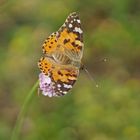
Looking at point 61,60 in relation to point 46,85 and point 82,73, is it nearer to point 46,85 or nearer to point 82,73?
point 46,85

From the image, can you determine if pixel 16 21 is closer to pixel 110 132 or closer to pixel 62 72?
pixel 110 132

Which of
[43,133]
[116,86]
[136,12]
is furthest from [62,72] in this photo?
[136,12]

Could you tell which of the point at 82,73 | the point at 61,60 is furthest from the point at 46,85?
Result: the point at 82,73

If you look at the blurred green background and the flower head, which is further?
the blurred green background

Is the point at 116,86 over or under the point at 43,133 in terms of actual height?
over

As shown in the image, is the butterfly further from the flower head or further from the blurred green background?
the blurred green background

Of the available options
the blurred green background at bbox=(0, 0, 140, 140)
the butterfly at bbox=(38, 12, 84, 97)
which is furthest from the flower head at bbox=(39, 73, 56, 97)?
the blurred green background at bbox=(0, 0, 140, 140)

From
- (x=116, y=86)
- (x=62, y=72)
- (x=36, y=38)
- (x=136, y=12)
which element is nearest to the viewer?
(x=62, y=72)
